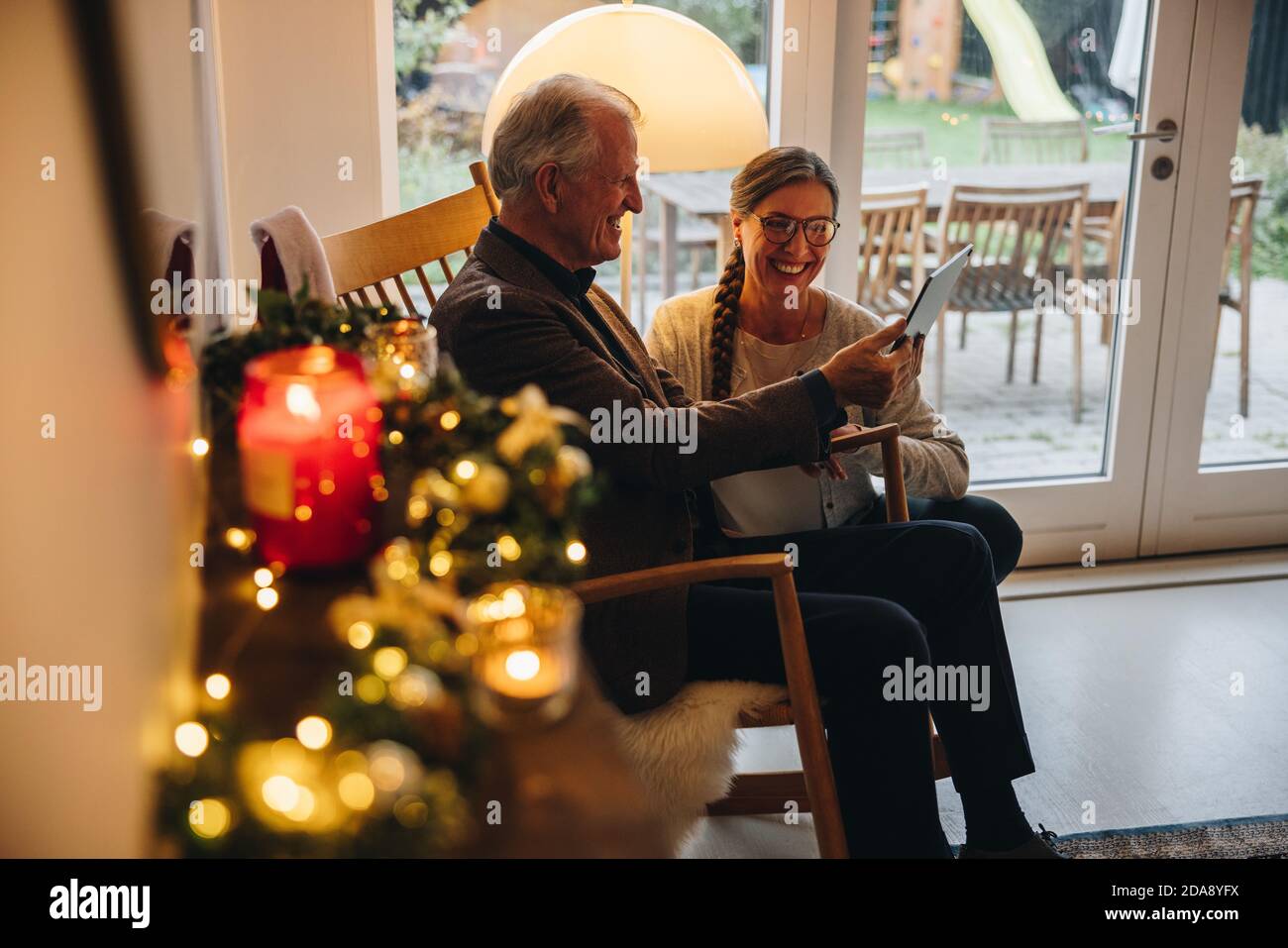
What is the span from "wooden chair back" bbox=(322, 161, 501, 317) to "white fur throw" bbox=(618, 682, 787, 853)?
777 millimetres

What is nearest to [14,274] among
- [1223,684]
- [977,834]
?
[977,834]

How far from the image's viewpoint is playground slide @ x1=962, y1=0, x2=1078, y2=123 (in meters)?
2.56

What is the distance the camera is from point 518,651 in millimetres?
621

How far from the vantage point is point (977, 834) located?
166 centimetres

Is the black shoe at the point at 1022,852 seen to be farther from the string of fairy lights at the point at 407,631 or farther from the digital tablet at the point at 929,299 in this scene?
the string of fairy lights at the point at 407,631

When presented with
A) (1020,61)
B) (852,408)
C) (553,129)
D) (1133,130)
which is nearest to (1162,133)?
(1133,130)

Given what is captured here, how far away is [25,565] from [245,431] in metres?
0.16

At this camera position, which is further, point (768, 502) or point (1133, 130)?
point (1133, 130)

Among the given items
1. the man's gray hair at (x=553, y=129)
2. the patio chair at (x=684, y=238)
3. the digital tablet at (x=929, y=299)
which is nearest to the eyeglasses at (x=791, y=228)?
the digital tablet at (x=929, y=299)

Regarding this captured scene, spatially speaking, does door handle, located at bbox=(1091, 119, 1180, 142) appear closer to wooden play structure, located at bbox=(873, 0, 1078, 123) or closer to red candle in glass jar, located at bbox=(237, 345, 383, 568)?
wooden play structure, located at bbox=(873, 0, 1078, 123)

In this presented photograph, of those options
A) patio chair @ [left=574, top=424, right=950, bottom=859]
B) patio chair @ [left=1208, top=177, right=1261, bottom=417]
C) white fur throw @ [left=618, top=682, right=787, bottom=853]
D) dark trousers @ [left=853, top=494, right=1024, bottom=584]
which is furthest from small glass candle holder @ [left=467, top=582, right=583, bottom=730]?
patio chair @ [left=1208, top=177, right=1261, bottom=417]

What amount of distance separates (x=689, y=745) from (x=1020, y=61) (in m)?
1.92

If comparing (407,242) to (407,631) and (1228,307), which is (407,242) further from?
(1228,307)

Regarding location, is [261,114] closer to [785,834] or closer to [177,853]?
[785,834]
